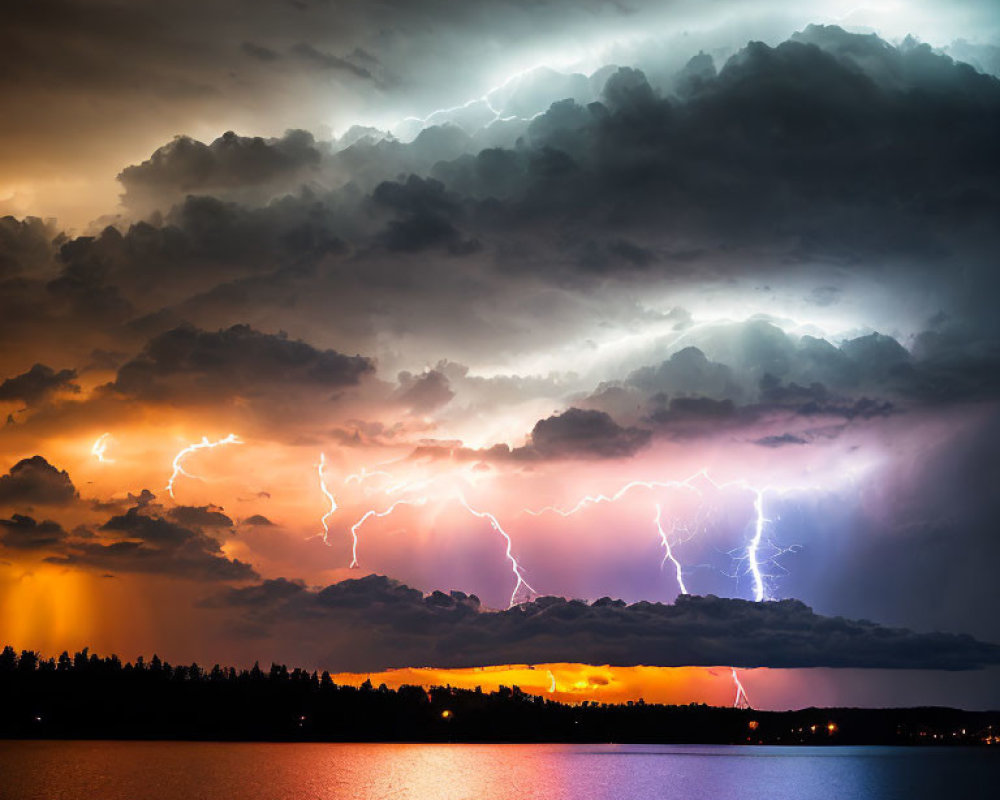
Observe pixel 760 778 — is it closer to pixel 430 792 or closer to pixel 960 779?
pixel 960 779

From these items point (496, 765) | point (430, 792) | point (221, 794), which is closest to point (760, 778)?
point (496, 765)

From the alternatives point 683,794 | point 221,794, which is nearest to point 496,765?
point 683,794

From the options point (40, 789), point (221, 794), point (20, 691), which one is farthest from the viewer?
point (20, 691)

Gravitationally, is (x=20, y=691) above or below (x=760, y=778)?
above

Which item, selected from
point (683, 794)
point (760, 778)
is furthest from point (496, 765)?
point (683, 794)

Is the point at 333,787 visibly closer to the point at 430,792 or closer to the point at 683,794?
the point at 430,792

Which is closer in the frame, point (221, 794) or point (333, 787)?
point (221, 794)

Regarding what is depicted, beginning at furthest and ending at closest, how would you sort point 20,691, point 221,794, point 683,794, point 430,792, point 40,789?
1. point 20,691
2. point 683,794
3. point 430,792
4. point 221,794
5. point 40,789

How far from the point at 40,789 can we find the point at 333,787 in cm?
3686

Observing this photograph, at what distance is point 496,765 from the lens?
19575cm

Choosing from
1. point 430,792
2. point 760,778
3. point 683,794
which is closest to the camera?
point 430,792

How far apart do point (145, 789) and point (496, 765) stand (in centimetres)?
10039

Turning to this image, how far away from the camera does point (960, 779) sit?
180 meters

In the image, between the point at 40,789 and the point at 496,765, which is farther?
the point at 496,765
